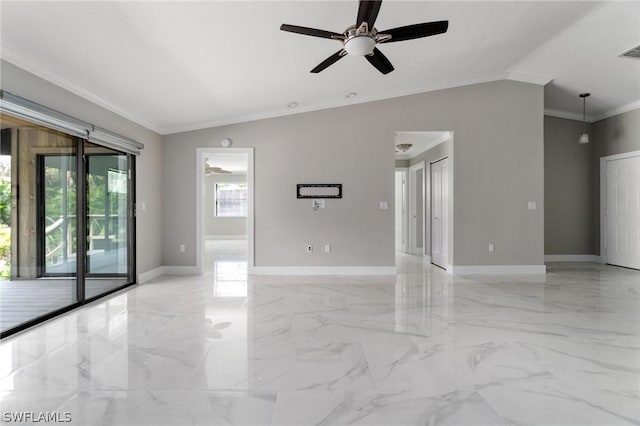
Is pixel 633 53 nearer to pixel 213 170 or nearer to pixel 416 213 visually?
pixel 416 213

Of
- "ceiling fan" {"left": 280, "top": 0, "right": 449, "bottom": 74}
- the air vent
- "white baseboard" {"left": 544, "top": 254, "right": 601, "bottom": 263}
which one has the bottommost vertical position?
"white baseboard" {"left": 544, "top": 254, "right": 601, "bottom": 263}

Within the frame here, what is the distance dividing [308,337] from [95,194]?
3.20 meters

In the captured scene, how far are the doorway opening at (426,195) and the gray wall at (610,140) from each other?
3.38 m

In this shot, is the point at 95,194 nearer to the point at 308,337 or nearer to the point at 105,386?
the point at 105,386

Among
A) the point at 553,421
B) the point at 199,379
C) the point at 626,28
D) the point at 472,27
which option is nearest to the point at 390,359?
the point at 553,421

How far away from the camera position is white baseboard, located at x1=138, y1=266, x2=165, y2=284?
16.1 ft

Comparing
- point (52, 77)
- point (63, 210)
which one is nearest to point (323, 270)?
point (63, 210)

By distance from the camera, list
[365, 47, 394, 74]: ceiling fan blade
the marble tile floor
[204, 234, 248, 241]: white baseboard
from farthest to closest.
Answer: [204, 234, 248, 241]: white baseboard < [365, 47, 394, 74]: ceiling fan blade < the marble tile floor

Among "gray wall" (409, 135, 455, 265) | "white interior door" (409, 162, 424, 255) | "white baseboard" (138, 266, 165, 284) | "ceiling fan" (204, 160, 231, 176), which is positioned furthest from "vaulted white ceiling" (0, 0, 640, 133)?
"ceiling fan" (204, 160, 231, 176)

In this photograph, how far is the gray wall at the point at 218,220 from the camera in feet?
38.8

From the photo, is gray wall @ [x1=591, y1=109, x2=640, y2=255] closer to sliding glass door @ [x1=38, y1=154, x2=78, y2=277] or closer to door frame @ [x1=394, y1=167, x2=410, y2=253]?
door frame @ [x1=394, y1=167, x2=410, y2=253]

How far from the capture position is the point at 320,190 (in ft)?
18.1

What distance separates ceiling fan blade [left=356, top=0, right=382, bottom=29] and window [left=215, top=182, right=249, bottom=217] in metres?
10.0

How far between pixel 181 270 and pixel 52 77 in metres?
3.32
